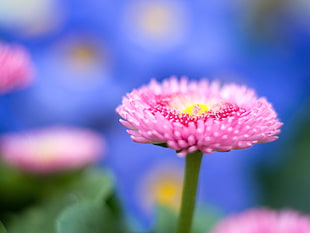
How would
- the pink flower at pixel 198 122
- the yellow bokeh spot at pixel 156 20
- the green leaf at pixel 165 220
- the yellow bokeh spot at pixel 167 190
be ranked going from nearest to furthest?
the pink flower at pixel 198 122 → the green leaf at pixel 165 220 → the yellow bokeh spot at pixel 167 190 → the yellow bokeh spot at pixel 156 20

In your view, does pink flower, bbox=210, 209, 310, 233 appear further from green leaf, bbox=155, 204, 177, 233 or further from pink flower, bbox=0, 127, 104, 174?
pink flower, bbox=0, 127, 104, 174

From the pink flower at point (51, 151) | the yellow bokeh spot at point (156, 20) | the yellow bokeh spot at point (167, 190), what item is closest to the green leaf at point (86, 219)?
the pink flower at point (51, 151)

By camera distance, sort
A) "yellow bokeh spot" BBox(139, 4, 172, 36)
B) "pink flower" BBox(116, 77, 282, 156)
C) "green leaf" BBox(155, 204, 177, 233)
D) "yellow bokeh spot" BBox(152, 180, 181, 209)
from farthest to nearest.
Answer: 1. "yellow bokeh spot" BBox(139, 4, 172, 36)
2. "yellow bokeh spot" BBox(152, 180, 181, 209)
3. "green leaf" BBox(155, 204, 177, 233)
4. "pink flower" BBox(116, 77, 282, 156)

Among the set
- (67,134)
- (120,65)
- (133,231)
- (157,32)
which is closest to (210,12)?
(157,32)

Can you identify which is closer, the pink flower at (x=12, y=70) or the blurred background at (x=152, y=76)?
the pink flower at (x=12, y=70)

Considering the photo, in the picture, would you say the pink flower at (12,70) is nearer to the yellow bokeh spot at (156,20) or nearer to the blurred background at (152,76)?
the blurred background at (152,76)

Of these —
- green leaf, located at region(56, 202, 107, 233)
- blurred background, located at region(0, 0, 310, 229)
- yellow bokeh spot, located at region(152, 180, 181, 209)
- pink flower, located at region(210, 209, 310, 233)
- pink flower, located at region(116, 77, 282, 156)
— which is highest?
blurred background, located at region(0, 0, 310, 229)

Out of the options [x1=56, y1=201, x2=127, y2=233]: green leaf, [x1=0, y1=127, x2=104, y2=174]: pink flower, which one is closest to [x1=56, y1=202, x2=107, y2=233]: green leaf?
[x1=56, y1=201, x2=127, y2=233]: green leaf
